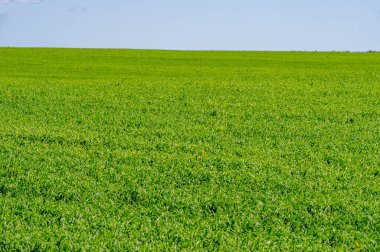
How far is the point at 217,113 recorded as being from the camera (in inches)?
492

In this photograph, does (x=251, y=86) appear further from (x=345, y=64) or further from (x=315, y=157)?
(x=345, y=64)

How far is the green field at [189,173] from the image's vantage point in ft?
18.8

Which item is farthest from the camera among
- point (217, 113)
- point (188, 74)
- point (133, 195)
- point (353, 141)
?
point (188, 74)

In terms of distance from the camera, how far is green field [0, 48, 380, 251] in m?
5.74

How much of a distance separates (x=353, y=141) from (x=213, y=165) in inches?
125

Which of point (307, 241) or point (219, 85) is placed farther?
point (219, 85)

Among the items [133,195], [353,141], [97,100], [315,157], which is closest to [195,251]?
[133,195]

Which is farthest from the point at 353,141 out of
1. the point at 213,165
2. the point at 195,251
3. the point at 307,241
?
the point at 195,251

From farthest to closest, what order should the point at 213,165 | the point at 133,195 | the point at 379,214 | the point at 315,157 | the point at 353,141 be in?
the point at 353,141, the point at 315,157, the point at 213,165, the point at 133,195, the point at 379,214

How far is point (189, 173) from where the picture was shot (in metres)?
7.55

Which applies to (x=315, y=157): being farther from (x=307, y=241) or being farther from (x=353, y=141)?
(x=307, y=241)

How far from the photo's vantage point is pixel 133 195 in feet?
22.2

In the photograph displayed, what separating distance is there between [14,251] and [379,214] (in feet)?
13.8

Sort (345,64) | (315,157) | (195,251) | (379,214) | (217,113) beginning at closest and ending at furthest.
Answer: (195,251) → (379,214) → (315,157) → (217,113) → (345,64)
